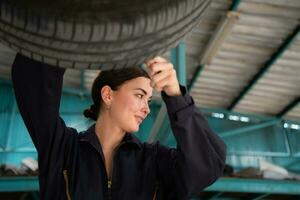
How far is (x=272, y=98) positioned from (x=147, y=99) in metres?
6.43

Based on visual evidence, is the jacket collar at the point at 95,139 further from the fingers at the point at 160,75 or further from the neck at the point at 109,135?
the fingers at the point at 160,75

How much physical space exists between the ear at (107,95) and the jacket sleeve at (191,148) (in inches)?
12.9

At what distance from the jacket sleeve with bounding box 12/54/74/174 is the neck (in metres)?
0.19

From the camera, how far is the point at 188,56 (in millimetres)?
6176

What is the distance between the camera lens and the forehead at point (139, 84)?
1391 mm

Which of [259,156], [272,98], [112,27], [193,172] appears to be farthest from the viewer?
[259,156]

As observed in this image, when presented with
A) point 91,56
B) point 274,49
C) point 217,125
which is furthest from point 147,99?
point 217,125

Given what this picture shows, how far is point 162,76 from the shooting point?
1.14m

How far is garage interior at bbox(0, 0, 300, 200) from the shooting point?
3980 millimetres

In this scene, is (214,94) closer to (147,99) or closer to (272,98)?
(272,98)

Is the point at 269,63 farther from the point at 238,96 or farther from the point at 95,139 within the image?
the point at 95,139

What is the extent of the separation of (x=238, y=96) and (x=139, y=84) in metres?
6.33

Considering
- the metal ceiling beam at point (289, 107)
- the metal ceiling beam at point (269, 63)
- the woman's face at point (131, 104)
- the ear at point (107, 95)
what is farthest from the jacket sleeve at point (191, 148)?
the metal ceiling beam at point (289, 107)

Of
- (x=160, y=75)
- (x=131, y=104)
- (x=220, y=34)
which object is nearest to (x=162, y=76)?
(x=160, y=75)
